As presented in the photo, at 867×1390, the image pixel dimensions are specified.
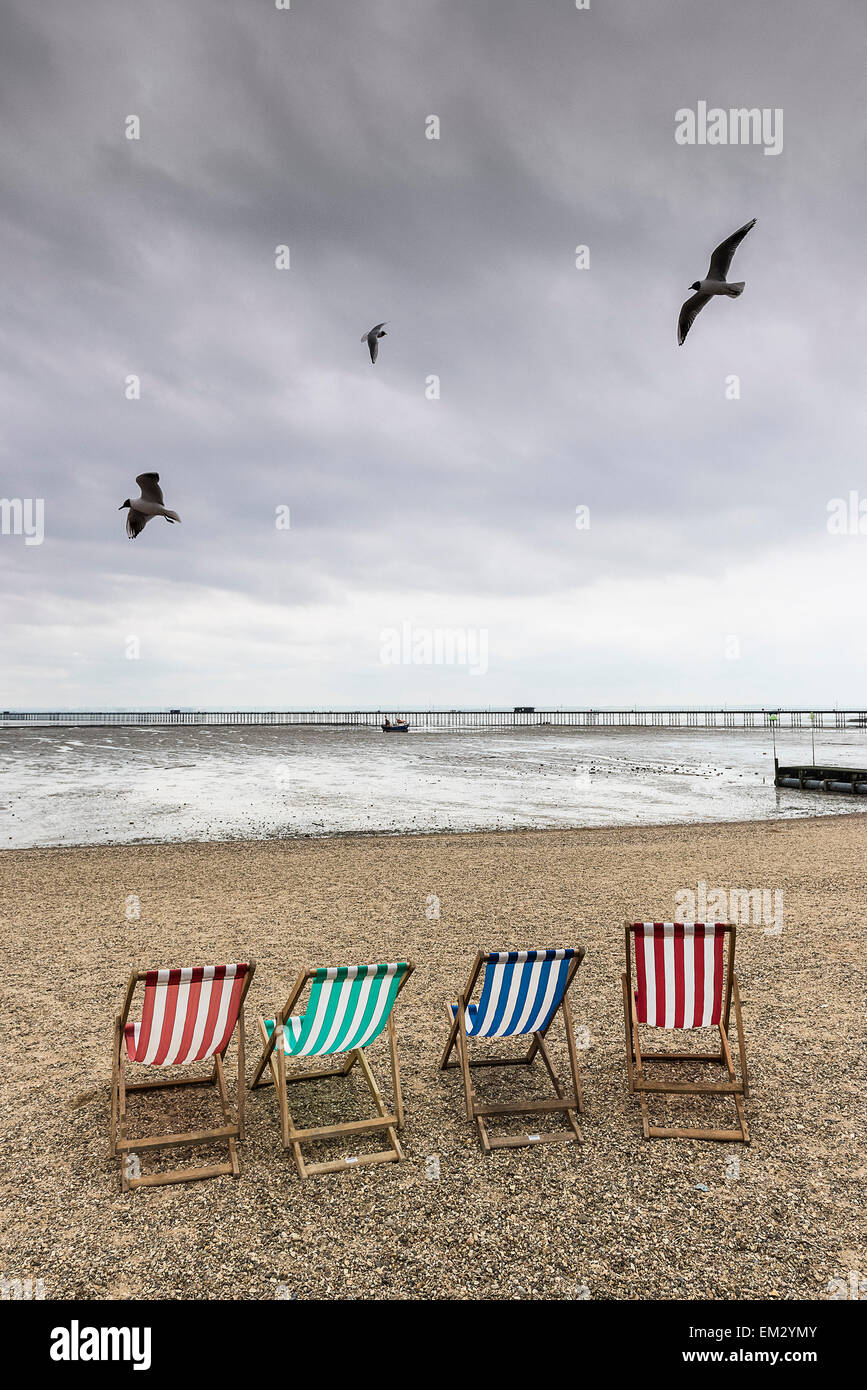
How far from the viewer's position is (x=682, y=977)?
150 inches

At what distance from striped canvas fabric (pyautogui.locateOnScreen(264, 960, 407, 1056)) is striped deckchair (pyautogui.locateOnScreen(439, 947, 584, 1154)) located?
1.38 feet

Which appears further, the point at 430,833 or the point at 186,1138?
the point at 430,833

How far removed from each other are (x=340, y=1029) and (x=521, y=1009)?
34.6 inches

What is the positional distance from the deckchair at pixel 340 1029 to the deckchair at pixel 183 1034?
8.2 inches

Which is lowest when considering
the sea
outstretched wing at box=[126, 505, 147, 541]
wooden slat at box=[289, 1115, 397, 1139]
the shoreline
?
the sea

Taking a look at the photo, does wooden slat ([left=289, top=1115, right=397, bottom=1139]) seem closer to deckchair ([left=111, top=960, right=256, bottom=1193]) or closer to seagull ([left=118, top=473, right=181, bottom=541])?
deckchair ([left=111, top=960, right=256, bottom=1193])

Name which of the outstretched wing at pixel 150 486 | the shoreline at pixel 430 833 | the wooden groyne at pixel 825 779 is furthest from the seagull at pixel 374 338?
the wooden groyne at pixel 825 779

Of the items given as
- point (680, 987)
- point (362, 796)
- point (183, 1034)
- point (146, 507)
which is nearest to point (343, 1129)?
point (183, 1034)

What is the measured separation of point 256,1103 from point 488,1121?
1.18 metres

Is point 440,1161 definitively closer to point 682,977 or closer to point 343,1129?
point 343,1129

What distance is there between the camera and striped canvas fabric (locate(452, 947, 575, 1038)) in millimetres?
3551

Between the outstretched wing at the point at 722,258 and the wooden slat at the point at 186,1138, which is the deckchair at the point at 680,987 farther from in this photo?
the outstretched wing at the point at 722,258

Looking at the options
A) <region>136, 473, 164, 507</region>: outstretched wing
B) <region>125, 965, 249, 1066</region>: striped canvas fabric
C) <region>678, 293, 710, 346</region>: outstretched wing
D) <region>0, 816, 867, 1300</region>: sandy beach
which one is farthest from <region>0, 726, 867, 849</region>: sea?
<region>125, 965, 249, 1066</region>: striped canvas fabric

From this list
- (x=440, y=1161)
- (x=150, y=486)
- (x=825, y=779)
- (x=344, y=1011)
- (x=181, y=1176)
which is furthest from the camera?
(x=825, y=779)
